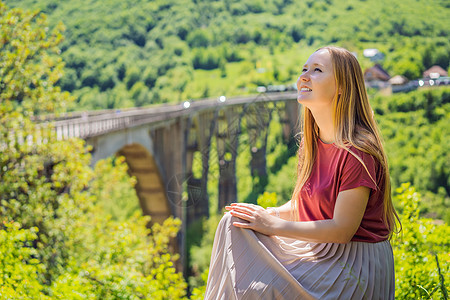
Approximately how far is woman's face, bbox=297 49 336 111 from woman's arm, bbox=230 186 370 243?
44 cm

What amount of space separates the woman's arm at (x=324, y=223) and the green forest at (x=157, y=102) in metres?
0.84

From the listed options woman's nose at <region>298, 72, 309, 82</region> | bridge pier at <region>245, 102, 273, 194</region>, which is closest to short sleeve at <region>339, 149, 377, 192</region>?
woman's nose at <region>298, 72, 309, 82</region>

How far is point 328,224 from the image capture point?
6.95ft

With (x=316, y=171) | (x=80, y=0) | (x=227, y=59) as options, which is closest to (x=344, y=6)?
(x=227, y=59)

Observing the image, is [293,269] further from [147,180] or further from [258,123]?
[147,180]

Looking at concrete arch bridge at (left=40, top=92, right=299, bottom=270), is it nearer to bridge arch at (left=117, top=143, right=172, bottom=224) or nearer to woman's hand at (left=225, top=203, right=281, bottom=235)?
bridge arch at (left=117, top=143, right=172, bottom=224)

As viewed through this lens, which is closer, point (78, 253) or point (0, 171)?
point (0, 171)

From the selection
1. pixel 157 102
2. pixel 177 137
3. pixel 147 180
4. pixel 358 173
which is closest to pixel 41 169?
pixel 358 173

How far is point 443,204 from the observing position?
57.9 feet

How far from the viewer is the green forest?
4.58 m

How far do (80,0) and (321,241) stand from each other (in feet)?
134

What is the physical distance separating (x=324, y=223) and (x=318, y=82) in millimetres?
607

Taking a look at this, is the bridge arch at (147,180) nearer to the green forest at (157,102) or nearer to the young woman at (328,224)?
the green forest at (157,102)

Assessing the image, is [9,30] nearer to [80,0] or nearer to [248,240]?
[248,240]
